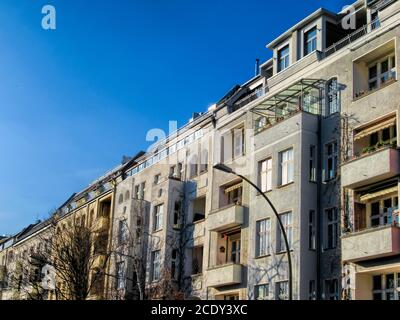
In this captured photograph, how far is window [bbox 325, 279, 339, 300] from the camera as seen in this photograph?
26.4 metres

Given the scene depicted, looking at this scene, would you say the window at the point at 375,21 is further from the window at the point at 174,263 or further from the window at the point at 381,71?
the window at the point at 174,263

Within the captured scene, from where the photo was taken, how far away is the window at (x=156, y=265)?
37.9 m

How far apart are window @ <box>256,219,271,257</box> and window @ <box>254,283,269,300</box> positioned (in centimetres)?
135

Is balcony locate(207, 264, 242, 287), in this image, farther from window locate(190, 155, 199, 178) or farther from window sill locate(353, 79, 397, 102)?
window sill locate(353, 79, 397, 102)

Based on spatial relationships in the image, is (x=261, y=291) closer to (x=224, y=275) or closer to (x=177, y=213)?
(x=224, y=275)

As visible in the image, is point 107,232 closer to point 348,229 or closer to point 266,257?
point 266,257

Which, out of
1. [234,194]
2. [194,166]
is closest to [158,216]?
[194,166]

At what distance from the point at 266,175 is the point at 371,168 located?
22.6 ft

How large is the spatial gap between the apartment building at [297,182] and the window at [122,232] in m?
1.65

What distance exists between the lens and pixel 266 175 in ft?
101

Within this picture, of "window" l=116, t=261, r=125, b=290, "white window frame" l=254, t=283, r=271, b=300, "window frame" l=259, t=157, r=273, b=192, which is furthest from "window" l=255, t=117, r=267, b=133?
"window" l=116, t=261, r=125, b=290

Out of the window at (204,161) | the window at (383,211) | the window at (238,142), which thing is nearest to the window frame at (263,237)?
the window at (383,211)

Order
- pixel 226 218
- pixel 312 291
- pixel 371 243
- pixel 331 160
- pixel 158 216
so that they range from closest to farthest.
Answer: pixel 371 243 → pixel 312 291 → pixel 331 160 → pixel 226 218 → pixel 158 216

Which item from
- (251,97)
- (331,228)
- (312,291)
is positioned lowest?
(312,291)
